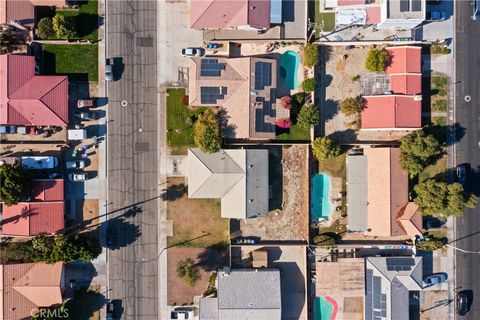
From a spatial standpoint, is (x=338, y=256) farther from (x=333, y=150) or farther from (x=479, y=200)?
(x=479, y=200)

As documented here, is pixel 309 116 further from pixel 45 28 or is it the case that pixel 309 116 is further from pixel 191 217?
pixel 45 28

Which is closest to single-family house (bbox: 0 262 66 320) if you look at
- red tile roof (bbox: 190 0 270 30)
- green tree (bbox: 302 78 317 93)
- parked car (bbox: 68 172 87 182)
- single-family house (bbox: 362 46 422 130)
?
parked car (bbox: 68 172 87 182)

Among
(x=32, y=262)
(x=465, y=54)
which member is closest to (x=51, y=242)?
(x=32, y=262)

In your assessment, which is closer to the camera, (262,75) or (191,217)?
(262,75)

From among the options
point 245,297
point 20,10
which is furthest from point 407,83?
point 20,10

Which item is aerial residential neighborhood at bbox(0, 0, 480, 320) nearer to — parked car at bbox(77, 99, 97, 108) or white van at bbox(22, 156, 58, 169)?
white van at bbox(22, 156, 58, 169)

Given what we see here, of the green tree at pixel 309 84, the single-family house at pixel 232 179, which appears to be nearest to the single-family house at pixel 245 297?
the single-family house at pixel 232 179
